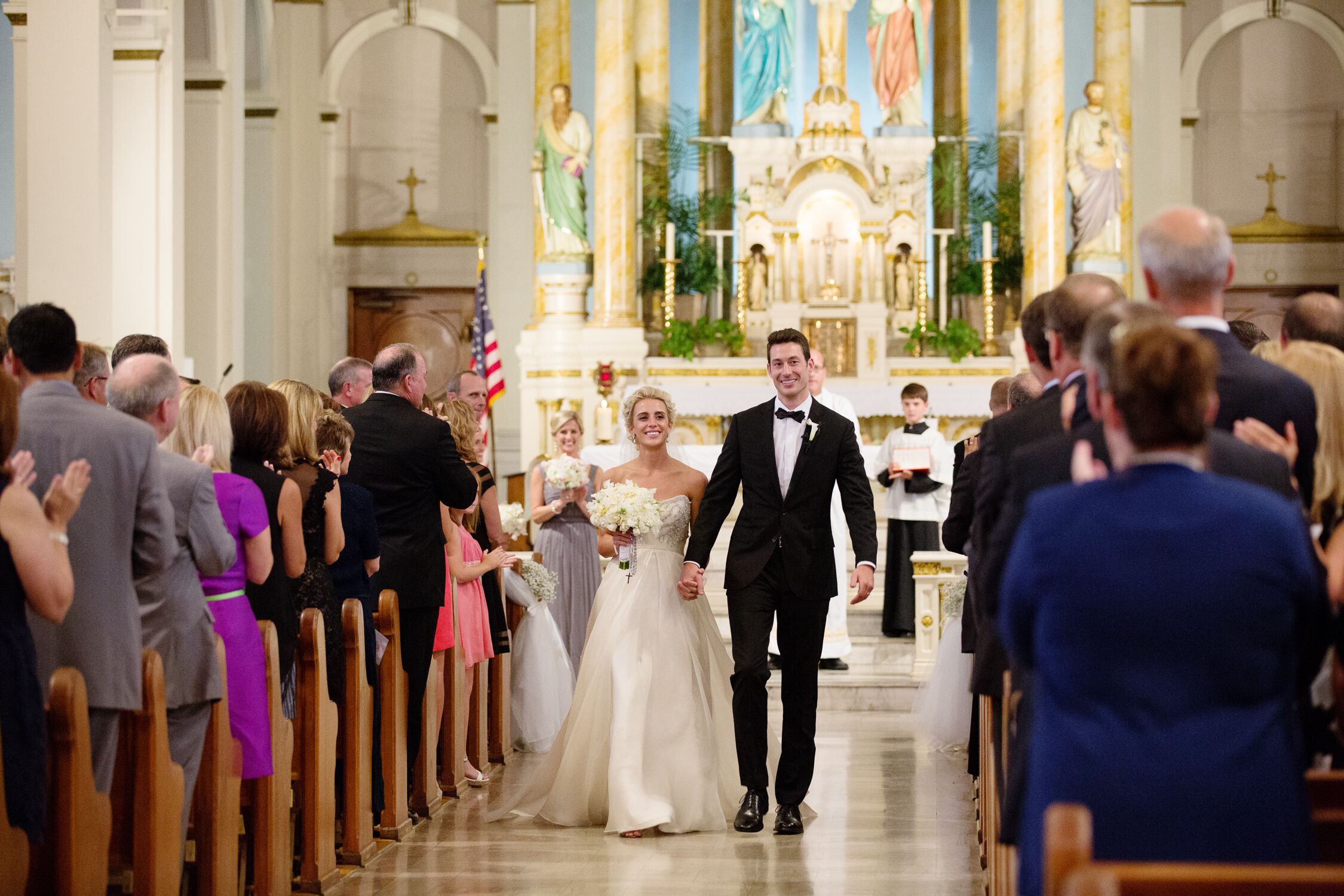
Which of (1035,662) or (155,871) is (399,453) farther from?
(1035,662)

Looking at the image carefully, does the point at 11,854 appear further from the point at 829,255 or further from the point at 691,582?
the point at 829,255

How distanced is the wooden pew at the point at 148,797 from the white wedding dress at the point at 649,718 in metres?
2.21

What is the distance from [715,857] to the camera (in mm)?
5680

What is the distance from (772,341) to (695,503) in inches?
30.5

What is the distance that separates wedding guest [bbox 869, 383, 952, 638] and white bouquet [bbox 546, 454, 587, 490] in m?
2.50

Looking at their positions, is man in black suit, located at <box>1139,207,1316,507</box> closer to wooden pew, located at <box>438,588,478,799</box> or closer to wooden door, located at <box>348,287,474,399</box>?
wooden pew, located at <box>438,588,478,799</box>

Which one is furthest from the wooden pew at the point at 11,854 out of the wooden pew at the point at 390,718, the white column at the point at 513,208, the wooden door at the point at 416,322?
the wooden door at the point at 416,322

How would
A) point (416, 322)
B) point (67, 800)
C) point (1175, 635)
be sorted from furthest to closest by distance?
point (416, 322) < point (67, 800) < point (1175, 635)

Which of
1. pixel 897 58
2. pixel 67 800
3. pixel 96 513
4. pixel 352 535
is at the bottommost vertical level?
pixel 67 800

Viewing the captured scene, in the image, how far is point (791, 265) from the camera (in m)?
14.4

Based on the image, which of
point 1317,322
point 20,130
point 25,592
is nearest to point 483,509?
point 25,592

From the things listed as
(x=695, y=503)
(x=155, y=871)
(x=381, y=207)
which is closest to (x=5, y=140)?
(x=381, y=207)

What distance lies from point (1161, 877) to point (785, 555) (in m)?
3.99

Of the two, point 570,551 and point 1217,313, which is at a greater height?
point 1217,313
